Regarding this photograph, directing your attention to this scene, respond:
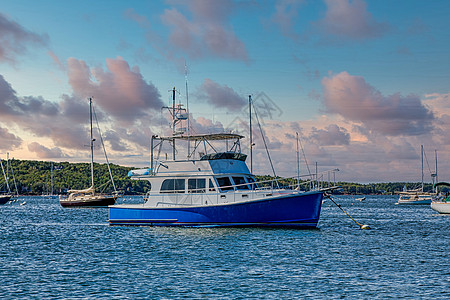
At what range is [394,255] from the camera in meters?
24.1

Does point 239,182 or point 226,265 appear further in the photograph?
point 239,182

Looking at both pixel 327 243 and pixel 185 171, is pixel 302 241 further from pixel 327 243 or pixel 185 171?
pixel 185 171

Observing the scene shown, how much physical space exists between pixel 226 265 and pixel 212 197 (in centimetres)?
1060

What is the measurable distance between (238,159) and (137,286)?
56.4 feet

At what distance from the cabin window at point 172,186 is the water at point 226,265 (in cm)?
256

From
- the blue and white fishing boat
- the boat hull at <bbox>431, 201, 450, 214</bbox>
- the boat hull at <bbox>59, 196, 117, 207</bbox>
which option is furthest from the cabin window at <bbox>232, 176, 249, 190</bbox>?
the boat hull at <bbox>59, 196, 117, 207</bbox>

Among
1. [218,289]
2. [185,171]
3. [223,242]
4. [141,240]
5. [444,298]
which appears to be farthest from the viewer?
[185,171]

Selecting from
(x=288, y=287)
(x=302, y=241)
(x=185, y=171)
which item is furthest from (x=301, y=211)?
(x=288, y=287)

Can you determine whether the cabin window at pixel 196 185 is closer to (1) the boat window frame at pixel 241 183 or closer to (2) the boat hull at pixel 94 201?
(1) the boat window frame at pixel 241 183

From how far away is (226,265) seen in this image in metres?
21.4

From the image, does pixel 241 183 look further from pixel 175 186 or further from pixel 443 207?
pixel 443 207

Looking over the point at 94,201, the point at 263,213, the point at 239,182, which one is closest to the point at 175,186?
the point at 239,182

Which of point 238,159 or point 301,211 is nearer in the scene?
point 301,211

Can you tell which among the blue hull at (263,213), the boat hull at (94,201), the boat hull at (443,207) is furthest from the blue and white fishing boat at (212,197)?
the boat hull at (94,201)
